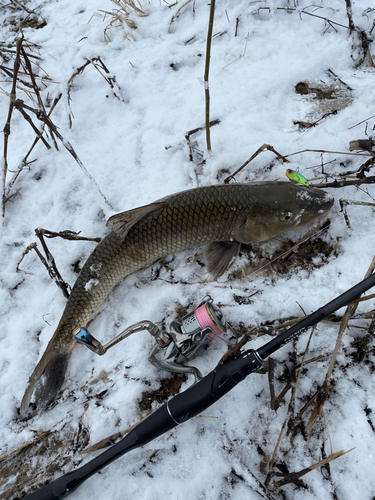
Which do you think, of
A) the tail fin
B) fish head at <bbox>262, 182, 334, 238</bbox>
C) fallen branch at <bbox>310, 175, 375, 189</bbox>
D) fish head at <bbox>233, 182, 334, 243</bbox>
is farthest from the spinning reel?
fallen branch at <bbox>310, 175, 375, 189</bbox>

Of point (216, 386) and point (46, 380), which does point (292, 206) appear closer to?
point (216, 386)

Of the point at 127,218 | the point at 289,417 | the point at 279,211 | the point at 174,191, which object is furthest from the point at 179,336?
the point at 174,191

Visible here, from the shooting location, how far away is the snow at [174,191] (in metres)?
2.12

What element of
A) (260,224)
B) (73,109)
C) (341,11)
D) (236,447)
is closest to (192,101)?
(73,109)

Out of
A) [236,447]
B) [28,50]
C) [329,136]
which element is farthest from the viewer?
[28,50]

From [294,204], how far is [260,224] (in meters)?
0.32

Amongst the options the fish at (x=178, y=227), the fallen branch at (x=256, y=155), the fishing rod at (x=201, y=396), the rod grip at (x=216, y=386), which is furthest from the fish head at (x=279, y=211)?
the rod grip at (x=216, y=386)

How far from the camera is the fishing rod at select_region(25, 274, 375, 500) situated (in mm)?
1937

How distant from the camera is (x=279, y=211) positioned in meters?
2.73

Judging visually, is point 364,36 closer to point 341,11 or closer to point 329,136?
point 341,11

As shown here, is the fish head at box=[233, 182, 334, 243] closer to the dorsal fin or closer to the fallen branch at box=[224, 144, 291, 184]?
the fallen branch at box=[224, 144, 291, 184]

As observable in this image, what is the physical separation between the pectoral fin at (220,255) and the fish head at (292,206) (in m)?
0.34

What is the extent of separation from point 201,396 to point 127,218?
1.43 meters

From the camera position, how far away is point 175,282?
2846 mm
